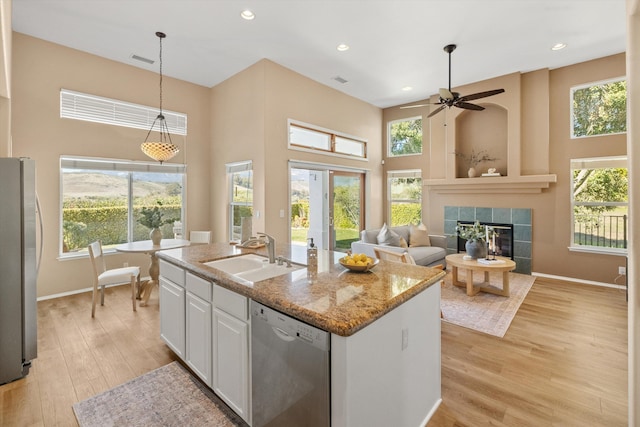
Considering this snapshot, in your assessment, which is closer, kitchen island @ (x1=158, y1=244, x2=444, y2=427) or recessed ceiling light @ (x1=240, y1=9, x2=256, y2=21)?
kitchen island @ (x1=158, y1=244, x2=444, y2=427)

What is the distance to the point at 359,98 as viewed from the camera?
22.4 feet

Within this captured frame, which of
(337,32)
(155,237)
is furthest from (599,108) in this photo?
(155,237)

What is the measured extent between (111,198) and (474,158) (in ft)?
22.9

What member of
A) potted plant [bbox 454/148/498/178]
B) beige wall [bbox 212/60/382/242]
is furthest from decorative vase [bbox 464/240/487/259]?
beige wall [bbox 212/60/382/242]

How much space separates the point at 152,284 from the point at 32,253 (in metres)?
1.77

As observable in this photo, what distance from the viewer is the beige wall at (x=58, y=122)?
4098 millimetres

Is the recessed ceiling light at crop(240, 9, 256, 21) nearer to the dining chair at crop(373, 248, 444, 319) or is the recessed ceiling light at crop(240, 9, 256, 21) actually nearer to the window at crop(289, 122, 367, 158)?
the window at crop(289, 122, 367, 158)

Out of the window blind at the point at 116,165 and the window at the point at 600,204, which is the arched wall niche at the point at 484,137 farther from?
the window blind at the point at 116,165

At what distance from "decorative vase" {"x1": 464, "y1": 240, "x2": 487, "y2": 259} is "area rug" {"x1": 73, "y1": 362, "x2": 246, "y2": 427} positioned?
3.84 meters

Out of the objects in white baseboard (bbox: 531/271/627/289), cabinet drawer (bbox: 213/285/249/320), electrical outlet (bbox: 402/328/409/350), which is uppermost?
cabinet drawer (bbox: 213/285/249/320)

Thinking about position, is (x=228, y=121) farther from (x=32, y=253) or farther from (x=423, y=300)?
(x=423, y=300)

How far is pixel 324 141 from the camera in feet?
19.7

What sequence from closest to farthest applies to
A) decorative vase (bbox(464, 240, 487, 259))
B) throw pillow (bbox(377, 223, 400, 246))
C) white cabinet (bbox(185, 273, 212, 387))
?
white cabinet (bbox(185, 273, 212, 387))
decorative vase (bbox(464, 240, 487, 259))
throw pillow (bbox(377, 223, 400, 246))

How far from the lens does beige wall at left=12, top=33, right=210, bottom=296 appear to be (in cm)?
410
